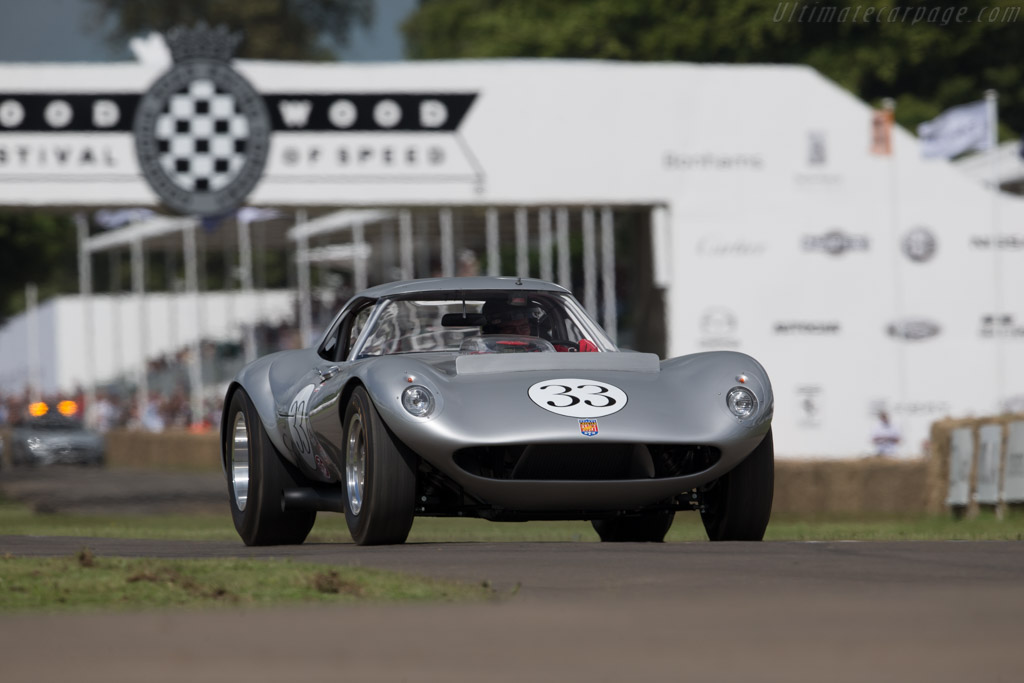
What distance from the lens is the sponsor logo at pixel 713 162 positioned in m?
20.2

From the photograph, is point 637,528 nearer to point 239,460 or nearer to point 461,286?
point 461,286

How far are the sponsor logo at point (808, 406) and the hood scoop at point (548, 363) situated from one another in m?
12.7

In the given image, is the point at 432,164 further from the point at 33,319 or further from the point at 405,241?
the point at 33,319

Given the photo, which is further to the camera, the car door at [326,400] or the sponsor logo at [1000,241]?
the sponsor logo at [1000,241]

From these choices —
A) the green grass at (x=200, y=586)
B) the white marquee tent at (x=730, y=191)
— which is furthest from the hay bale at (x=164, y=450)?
the green grass at (x=200, y=586)

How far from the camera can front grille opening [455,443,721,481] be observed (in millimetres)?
7652

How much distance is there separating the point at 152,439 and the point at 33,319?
25.5 m

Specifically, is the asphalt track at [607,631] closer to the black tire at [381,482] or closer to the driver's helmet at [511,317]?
the black tire at [381,482]

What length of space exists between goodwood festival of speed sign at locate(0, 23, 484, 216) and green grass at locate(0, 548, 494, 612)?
1312 centimetres

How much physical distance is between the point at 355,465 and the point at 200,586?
2174mm

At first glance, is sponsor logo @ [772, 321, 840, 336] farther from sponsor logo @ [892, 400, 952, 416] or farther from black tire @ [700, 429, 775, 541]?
black tire @ [700, 429, 775, 541]

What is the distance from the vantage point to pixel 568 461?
7.68m

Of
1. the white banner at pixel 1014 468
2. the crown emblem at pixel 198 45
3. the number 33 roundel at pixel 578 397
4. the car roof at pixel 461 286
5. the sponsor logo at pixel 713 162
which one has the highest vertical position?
the crown emblem at pixel 198 45

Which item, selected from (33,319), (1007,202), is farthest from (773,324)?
(33,319)
